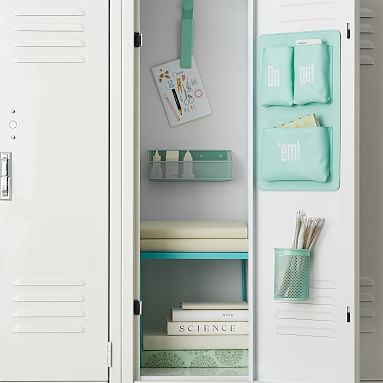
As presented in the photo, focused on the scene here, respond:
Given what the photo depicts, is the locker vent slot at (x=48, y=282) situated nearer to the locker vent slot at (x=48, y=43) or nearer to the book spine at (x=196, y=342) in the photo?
the book spine at (x=196, y=342)

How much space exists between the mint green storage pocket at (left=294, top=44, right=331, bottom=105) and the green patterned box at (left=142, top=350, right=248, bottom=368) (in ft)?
3.18

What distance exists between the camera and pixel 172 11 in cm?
306

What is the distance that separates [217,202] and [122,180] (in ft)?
2.00

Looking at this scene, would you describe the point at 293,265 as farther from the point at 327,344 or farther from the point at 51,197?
the point at 51,197

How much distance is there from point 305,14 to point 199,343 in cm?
124

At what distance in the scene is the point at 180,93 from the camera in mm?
3049

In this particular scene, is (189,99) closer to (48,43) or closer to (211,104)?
(211,104)

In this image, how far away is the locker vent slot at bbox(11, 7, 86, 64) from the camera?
256 cm

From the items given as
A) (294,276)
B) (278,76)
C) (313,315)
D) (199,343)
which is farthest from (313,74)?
(199,343)

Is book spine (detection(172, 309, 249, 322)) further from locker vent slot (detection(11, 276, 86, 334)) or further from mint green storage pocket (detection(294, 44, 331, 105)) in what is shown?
mint green storage pocket (detection(294, 44, 331, 105))

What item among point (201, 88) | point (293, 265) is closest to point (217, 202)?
point (201, 88)

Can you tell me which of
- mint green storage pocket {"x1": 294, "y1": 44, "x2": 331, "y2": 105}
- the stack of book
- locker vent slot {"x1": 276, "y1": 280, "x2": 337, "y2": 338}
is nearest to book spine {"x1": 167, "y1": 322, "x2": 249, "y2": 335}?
the stack of book

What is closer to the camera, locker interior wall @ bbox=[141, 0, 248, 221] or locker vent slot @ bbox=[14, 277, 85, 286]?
locker vent slot @ bbox=[14, 277, 85, 286]

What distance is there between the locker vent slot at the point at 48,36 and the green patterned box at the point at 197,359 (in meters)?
1.11
